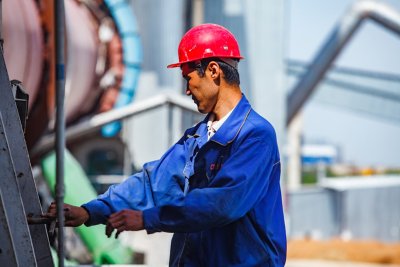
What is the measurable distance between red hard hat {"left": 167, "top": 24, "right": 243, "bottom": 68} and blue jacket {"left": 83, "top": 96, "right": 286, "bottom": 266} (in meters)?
0.19

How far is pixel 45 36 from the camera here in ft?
25.4

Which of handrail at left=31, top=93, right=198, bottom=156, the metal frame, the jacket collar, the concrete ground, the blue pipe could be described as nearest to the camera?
the metal frame

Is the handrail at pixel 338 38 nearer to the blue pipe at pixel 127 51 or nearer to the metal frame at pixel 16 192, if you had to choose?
the blue pipe at pixel 127 51

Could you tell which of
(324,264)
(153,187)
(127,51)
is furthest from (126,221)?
(127,51)

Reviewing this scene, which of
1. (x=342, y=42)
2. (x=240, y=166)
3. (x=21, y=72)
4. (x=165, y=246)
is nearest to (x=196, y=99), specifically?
(x=240, y=166)

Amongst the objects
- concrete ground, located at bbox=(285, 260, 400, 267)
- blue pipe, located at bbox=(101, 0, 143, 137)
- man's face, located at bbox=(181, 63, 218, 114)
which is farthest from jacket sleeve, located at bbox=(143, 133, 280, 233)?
blue pipe, located at bbox=(101, 0, 143, 137)

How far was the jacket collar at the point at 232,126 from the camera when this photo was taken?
9.93 ft

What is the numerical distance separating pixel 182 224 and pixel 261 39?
36.9ft

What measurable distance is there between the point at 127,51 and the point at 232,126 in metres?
10.1

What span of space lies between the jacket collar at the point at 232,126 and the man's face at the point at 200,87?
0.30 ft

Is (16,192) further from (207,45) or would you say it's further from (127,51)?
(127,51)

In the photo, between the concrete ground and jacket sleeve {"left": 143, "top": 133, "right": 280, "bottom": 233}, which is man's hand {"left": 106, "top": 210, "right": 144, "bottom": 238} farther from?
the concrete ground

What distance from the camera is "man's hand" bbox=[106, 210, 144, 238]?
2836 millimetres

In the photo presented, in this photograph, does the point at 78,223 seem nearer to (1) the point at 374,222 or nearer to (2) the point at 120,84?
(2) the point at 120,84
